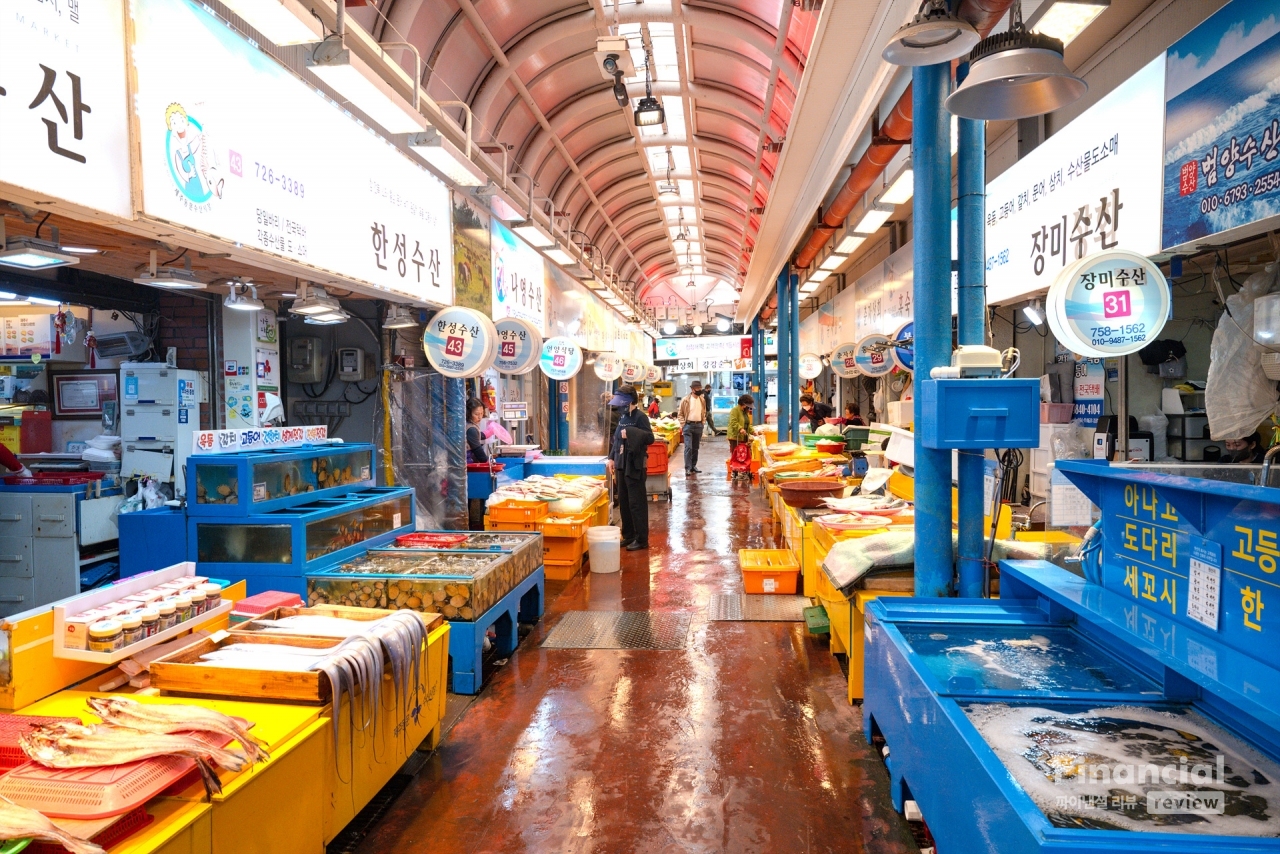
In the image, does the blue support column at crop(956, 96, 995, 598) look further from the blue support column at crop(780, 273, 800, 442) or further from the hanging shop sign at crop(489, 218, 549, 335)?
the blue support column at crop(780, 273, 800, 442)

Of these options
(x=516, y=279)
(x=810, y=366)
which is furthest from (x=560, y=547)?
(x=810, y=366)

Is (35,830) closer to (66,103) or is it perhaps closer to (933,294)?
(66,103)

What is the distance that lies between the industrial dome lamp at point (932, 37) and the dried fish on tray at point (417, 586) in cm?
367

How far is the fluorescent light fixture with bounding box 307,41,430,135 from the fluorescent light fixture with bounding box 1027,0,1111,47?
150 inches

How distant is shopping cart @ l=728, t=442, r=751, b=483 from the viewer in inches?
581

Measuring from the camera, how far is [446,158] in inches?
244

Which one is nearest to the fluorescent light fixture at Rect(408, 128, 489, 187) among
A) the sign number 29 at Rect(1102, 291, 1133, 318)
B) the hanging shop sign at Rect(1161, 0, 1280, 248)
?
the sign number 29 at Rect(1102, 291, 1133, 318)

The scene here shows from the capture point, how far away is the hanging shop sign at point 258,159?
128 inches

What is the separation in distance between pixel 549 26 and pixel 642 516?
5627 millimetres

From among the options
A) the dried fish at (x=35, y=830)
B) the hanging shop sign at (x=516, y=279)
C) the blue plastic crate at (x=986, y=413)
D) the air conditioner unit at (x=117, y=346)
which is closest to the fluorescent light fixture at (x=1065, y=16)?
the blue plastic crate at (x=986, y=413)

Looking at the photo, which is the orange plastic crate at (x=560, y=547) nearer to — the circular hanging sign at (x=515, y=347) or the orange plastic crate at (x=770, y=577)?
the orange plastic crate at (x=770, y=577)

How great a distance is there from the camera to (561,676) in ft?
15.3

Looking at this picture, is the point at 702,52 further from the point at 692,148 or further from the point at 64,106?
the point at 64,106

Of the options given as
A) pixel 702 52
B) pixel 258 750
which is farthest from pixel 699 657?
pixel 702 52
